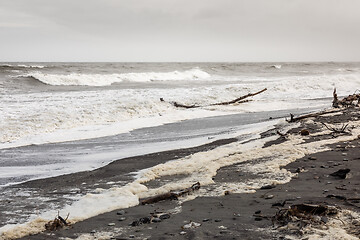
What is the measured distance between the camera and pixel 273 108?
1516 cm

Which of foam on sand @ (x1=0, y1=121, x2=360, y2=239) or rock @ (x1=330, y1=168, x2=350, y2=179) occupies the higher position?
rock @ (x1=330, y1=168, x2=350, y2=179)

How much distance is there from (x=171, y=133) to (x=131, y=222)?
6.13m

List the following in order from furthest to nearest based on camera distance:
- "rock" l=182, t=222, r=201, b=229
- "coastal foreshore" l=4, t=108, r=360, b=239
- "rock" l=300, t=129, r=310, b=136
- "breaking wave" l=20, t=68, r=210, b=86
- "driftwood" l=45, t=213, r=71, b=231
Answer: "breaking wave" l=20, t=68, r=210, b=86 < "rock" l=300, t=129, r=310, b=136 < "driftwood" l=45, t=213, r=71, b=231 < "rock" l=182, t=222, r=201, b=229 < "coastal foreshore" l=4, t=108, r=360, b=239

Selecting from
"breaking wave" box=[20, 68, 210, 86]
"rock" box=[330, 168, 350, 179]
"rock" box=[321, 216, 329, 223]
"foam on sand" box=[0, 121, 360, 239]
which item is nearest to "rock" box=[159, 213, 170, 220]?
"foam on sand" box=[0, 121, 360, 239]

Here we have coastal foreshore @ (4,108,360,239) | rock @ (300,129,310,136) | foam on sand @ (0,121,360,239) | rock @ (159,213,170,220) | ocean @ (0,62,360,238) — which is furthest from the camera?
rock @ (300,129,310,136)

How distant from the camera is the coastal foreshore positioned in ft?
10.6

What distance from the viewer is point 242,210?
12.5 feet

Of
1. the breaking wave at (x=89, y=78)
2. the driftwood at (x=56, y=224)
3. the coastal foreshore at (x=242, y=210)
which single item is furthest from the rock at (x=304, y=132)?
the breaking wave at (x=89, y=78)

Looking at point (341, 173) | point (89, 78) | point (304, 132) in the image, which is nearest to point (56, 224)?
point (341, 173)

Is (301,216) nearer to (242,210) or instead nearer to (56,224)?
(242,210)

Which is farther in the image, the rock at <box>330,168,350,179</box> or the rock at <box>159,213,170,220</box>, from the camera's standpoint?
the rock at <box>330,168,350,179</box>

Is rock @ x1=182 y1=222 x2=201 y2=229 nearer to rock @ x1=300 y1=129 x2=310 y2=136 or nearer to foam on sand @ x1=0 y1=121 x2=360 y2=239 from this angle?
foam on sand @ x1=0 y1=121 x2=360 y2=239

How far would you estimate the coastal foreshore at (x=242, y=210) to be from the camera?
3223 millimetres

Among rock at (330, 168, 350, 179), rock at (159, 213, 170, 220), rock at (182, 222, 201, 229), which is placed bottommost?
rock at (159, 213, 170, 220)
